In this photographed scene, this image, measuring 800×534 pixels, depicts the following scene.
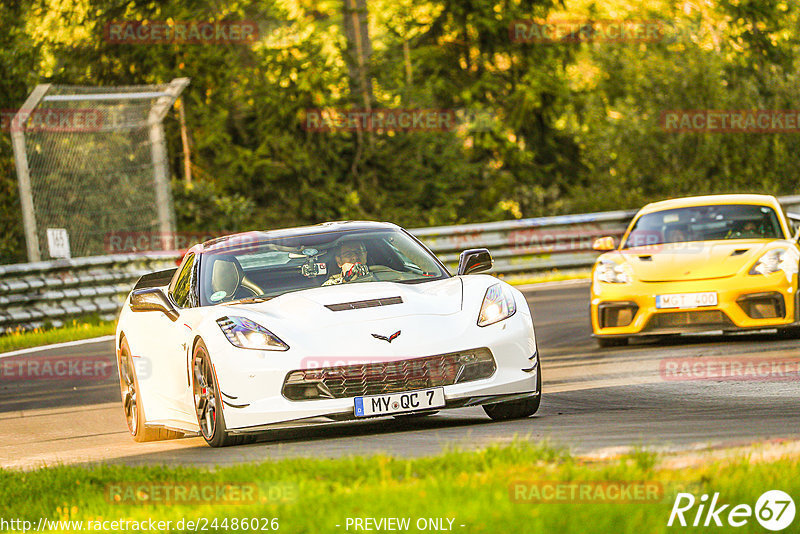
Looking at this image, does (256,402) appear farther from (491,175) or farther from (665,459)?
(491,175)

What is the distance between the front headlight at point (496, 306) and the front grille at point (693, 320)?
14.3 ft

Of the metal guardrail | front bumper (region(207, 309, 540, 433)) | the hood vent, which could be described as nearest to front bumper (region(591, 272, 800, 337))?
front bumper (region(207, 309, 540, 433))

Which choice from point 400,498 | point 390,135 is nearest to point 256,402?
point 400,498

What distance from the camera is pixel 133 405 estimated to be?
32.2ft

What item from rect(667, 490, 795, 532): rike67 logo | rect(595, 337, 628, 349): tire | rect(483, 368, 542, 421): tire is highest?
rect(667, 490, 795, 532): rike67 logo

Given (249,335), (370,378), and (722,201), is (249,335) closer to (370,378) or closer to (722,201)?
(370,378)

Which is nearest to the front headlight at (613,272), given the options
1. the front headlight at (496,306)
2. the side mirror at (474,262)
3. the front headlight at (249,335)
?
the side mirror at (474,262)

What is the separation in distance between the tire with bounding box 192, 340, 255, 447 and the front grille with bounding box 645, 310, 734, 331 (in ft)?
18.1

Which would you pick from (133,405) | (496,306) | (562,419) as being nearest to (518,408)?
(562,419)

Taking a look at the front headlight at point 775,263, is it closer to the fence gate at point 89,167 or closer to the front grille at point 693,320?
the front grille at point 693,320

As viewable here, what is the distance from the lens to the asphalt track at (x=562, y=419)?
23.4 feet

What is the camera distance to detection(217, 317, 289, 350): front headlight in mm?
8086

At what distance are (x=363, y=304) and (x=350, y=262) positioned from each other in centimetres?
99

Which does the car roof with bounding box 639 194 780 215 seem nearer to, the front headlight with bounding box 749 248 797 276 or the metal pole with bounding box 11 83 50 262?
the front headlight with bounding box 749 248 797 276
